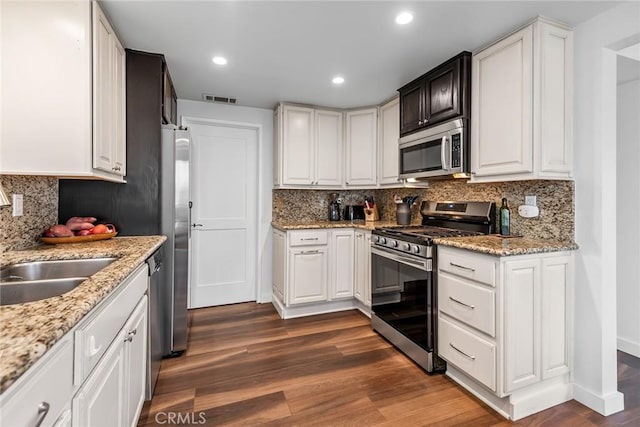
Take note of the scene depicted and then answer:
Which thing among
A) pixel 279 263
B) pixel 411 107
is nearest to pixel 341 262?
pixel 279 263

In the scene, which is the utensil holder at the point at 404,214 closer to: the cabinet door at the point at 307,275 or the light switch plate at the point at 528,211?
the cabinet door at the point at 307,275

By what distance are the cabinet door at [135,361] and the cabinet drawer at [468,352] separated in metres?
1.86

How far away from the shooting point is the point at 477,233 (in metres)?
2.41

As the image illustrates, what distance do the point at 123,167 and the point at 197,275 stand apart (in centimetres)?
174

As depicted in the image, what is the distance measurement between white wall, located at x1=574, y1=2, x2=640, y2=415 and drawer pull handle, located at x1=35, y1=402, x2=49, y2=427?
2523mm

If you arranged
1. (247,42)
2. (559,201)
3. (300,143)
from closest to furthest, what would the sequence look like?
(559,201) < (247,42) < (300,143)

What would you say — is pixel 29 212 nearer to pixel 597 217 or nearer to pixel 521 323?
pixel 521 323

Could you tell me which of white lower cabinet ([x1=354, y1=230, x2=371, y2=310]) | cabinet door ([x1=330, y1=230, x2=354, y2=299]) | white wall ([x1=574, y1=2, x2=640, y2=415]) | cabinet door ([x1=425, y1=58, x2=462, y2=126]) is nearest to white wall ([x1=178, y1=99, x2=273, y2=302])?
cabinet door ([x1=330, y1=230, x2=354, y2=299])

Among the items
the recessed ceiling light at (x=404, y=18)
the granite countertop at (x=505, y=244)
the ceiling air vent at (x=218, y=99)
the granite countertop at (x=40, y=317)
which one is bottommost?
the granite countertop at (x=40, y=317)

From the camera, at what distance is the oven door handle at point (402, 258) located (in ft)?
7.25

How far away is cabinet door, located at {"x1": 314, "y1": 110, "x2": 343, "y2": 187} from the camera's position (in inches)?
141

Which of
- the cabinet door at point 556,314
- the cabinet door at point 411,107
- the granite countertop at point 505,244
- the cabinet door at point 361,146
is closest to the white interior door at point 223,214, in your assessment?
the cabinet door at point 361,146

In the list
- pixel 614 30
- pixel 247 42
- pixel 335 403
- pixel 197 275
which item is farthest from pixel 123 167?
pixel 614 30

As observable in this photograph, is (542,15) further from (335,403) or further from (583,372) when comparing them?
(335,403)
